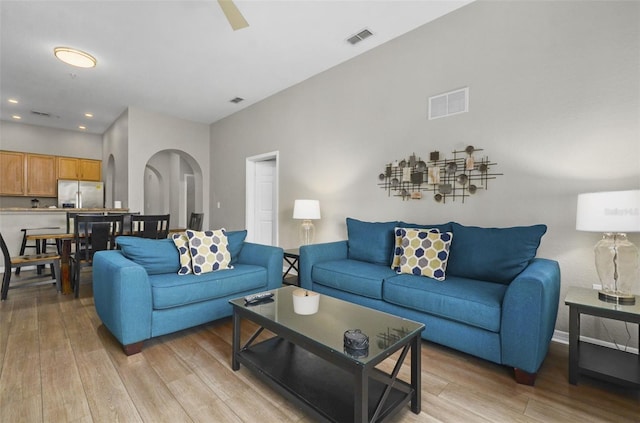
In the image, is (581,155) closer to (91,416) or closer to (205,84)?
(91,416)

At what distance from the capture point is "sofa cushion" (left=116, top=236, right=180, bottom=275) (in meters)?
2.37

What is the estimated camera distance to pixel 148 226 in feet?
12.5

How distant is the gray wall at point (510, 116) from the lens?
2133mm

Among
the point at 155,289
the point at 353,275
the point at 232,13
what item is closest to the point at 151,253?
the point at 155,289

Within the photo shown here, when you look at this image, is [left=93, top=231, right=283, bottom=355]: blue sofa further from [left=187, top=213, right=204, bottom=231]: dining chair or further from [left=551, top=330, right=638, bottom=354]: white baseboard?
[left=551, top=330, right=638, bottom=354]: white baseboard

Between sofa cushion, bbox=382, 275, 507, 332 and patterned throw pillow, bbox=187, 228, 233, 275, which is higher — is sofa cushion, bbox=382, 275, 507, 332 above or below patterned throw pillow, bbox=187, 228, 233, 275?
below

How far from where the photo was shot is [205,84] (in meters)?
4.56

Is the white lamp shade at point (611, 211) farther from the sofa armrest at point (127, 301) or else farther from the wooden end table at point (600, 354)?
the sofa armrest at point (127, 301)

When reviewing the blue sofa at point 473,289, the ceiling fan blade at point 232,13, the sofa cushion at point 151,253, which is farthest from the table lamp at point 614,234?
the sofa cushion at point 151,253

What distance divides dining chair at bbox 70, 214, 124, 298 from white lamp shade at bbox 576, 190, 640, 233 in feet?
14.8

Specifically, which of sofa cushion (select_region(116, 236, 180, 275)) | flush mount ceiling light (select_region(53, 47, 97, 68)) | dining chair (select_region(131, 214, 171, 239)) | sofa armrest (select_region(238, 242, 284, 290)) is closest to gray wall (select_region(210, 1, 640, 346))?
sofa armrest (select_region(238, 242, 284, 290))

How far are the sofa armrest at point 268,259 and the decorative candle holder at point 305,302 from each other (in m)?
0.71

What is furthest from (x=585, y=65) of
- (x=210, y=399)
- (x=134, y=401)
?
(x=134, y=401)

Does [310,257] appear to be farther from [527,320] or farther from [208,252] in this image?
[527,320]
